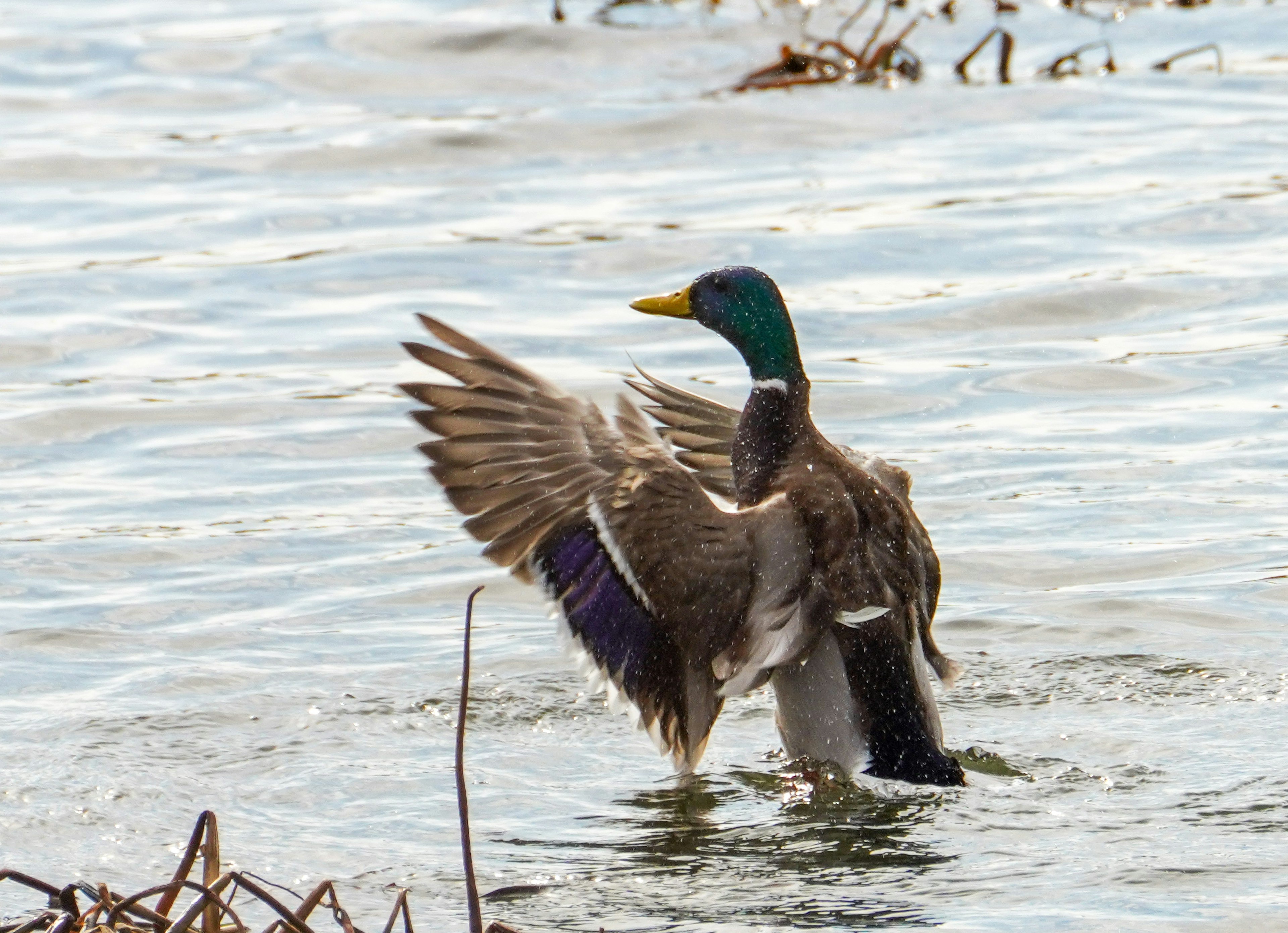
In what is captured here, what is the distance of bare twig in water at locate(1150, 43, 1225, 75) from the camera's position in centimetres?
1253

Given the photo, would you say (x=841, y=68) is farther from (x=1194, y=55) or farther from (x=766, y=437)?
(x=766, y=437)

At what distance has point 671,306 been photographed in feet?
18.2

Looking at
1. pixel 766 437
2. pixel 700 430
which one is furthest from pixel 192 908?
pixel 700 430

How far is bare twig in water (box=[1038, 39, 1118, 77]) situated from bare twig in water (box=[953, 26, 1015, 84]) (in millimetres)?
255

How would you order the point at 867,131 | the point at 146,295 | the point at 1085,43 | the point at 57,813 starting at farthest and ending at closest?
the point at 1085,43 < the point at 867,131 < the point at 146,295 < the point at 57,813

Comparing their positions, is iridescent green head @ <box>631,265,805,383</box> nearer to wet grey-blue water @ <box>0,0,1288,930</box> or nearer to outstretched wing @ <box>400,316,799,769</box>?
outstretched wing @ <box>400,316,799,769</box>

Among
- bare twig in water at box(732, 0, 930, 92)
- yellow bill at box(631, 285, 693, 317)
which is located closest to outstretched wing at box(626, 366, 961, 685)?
yellow bill at box(631, 285, 693, 317)

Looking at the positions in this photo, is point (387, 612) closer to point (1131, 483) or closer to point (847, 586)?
point (847, 586)

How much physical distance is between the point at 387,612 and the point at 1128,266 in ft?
15.4

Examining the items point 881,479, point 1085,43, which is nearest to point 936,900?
point 881,479

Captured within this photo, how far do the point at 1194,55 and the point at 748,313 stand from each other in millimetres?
8692

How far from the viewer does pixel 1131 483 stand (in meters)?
7.32

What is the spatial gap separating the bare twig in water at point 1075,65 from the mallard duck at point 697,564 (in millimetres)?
8169

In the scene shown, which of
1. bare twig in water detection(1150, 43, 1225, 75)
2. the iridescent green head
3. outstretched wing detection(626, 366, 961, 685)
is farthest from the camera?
bare twig in water detection(1150, 43, 1225, 75)
